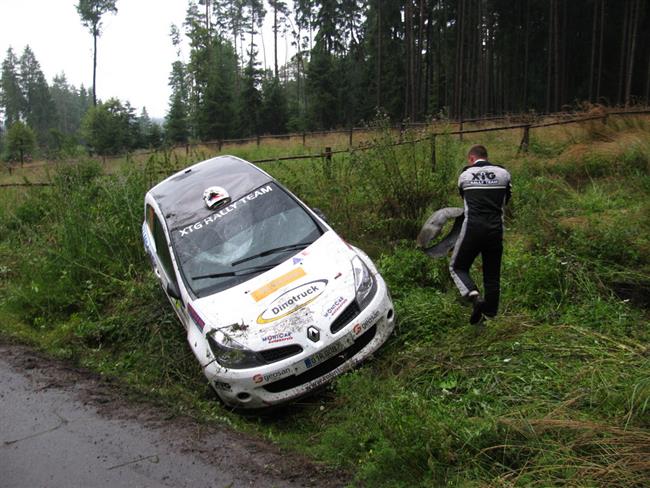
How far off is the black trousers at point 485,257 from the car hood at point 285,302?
3.71ft

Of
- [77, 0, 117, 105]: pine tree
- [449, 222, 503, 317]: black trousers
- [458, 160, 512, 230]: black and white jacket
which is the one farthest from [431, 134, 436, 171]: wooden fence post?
[77, 0, 117, 105]: pine tree

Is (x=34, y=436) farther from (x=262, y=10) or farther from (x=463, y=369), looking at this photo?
(x=262, y=10)

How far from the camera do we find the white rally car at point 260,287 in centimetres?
496

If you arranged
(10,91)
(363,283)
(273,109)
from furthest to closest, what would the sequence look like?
1. (10,91)
2. (273,109)
3. (363,283)

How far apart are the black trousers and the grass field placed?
10.8 inches

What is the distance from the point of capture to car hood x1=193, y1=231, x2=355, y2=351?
16.4ft

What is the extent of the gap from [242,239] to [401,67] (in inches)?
1889

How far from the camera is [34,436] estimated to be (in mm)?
4520

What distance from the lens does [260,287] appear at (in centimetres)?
550

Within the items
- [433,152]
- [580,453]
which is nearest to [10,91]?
[433,152]

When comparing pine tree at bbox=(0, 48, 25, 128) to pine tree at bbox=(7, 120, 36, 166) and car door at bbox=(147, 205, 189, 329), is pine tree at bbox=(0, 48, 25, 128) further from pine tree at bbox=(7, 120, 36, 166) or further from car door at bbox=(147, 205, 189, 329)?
car door at bbox=(147, 205, 189, 329)

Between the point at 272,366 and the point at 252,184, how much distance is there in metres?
2.85

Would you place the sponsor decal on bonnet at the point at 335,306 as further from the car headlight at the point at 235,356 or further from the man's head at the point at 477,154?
the man's head at the point at 477,154

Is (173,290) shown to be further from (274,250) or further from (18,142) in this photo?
(18,142)
